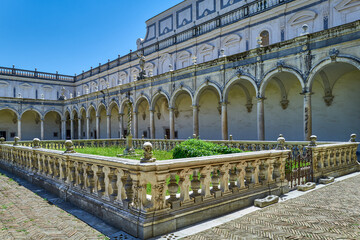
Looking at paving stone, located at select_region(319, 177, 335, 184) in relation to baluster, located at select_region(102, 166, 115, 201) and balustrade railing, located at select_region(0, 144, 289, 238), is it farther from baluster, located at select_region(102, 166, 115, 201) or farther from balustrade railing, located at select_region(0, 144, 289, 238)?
baluster, located at select_region(102, 166, 115, 201)

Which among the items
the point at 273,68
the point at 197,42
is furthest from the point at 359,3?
the point at 197,42

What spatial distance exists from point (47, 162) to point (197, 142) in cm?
507

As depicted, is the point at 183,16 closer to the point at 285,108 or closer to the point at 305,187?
the point at 285,108

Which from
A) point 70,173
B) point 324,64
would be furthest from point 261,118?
point 70,173

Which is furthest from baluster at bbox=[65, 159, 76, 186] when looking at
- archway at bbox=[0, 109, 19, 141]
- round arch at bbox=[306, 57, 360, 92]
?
archway at bbox=[0, 109, 19, 141]

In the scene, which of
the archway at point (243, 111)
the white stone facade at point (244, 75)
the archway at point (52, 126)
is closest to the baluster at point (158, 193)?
the white stone facade at point (244, 75)

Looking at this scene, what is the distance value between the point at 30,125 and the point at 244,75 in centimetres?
3822

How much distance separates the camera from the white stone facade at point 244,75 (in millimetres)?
14812

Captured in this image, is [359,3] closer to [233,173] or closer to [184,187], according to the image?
[233,173]

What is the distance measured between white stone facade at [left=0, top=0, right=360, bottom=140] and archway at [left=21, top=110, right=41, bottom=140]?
5.60 feet

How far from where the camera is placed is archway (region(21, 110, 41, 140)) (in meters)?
40.3

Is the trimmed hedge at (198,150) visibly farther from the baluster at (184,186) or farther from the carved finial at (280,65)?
the carved finial at (280,65)

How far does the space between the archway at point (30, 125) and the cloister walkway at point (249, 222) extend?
4012 centimetres

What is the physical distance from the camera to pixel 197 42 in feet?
88.7
